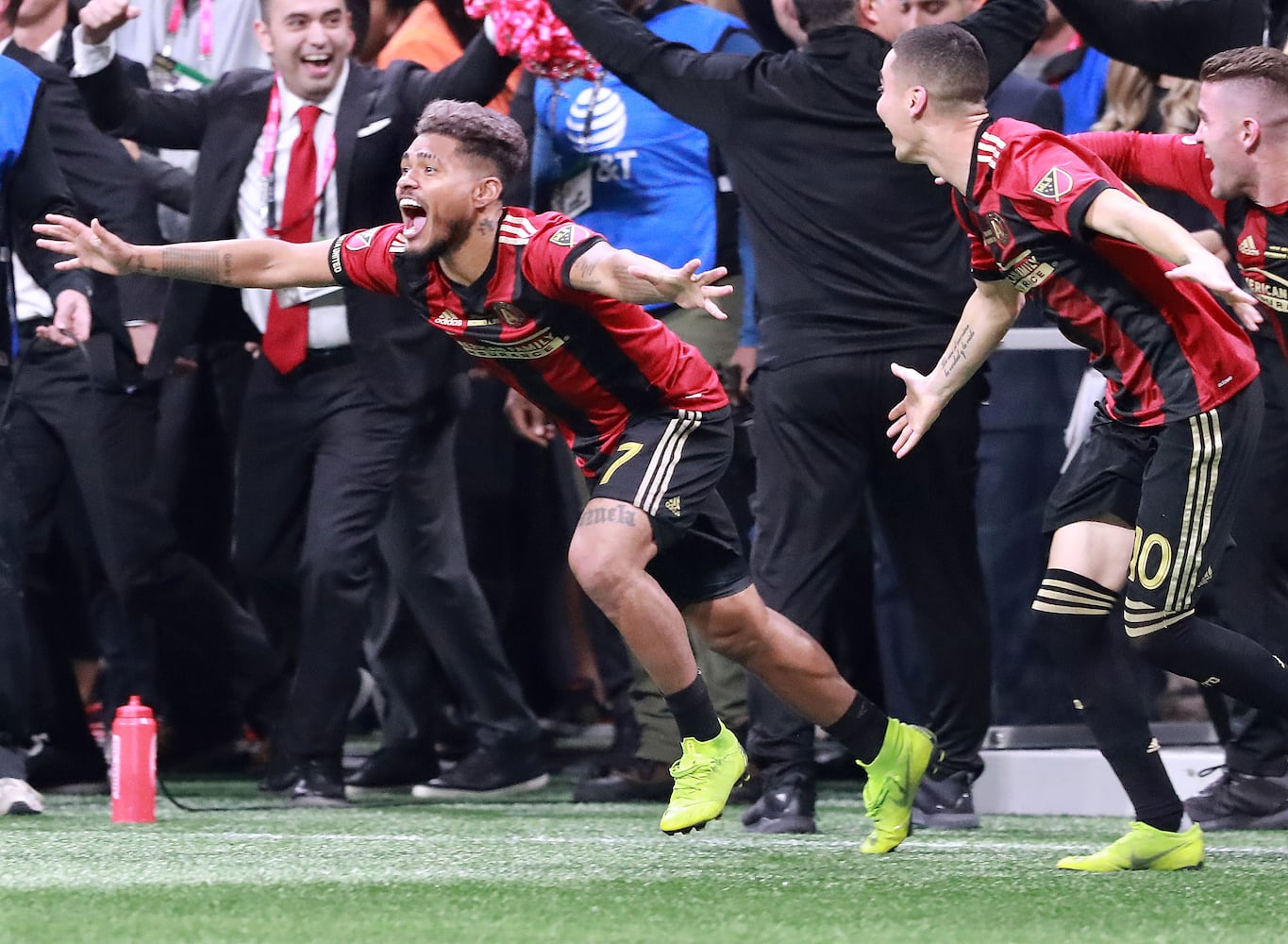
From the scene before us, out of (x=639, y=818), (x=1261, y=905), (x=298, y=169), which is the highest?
(x=298, y=169)

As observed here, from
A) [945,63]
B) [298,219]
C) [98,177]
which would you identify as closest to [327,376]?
[298,219]

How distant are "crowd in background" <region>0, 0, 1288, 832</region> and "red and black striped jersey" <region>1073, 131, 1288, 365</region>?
72cm

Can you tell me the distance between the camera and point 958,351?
5.12 m

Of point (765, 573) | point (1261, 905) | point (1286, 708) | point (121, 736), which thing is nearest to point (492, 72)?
point (765, 573)

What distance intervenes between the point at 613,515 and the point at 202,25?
3.68m

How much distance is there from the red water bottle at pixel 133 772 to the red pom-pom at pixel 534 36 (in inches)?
86.5

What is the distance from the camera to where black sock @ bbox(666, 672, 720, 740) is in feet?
16.7

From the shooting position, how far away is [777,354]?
5938mm

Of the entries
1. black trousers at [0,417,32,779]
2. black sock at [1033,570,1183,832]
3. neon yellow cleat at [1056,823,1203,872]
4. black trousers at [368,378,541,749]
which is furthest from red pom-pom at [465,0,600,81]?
neon yellow cleat at [1056,823,1203,872]

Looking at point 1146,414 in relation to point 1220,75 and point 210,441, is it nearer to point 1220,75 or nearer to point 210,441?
point 1220,75

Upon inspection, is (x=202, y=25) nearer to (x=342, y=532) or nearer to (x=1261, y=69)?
(x=342, y=532)

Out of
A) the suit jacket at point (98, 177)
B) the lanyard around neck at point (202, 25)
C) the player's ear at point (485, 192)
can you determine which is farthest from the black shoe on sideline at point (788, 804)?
the lanyard around neck at point (202, 25)

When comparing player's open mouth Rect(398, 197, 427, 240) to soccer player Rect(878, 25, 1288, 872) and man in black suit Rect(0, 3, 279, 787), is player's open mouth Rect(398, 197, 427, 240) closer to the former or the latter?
soccer player Rect(878, 25, 1288, 872)

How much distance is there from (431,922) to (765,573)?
2.24 metres
